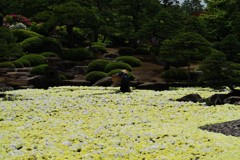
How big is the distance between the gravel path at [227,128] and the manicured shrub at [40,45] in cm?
3512

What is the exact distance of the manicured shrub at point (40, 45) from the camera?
47.3m

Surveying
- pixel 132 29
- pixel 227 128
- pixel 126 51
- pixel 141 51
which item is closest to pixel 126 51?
pixel 126 51

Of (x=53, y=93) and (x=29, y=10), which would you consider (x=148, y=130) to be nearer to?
(x=53, y=93)

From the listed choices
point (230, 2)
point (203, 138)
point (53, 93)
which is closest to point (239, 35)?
point (230, 2)

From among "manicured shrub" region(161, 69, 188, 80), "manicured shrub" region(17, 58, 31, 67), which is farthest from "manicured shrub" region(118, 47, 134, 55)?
"manicured shrub" region(161, 69, 188, 80)

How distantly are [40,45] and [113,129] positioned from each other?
35347 mm

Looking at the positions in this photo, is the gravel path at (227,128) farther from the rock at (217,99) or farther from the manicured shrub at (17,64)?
the manicured shrub at (17,64)

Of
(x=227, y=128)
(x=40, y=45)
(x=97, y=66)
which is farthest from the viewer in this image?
(x=40, y=45)

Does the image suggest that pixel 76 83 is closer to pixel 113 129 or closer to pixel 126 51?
pixel 126 51

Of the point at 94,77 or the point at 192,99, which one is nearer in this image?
the point at 192,99

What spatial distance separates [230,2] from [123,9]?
16133 mm

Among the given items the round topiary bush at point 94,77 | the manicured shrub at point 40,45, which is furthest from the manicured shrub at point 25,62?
the round topiary bush at point 94,77

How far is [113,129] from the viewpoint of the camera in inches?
562

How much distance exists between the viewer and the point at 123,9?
59.2m
